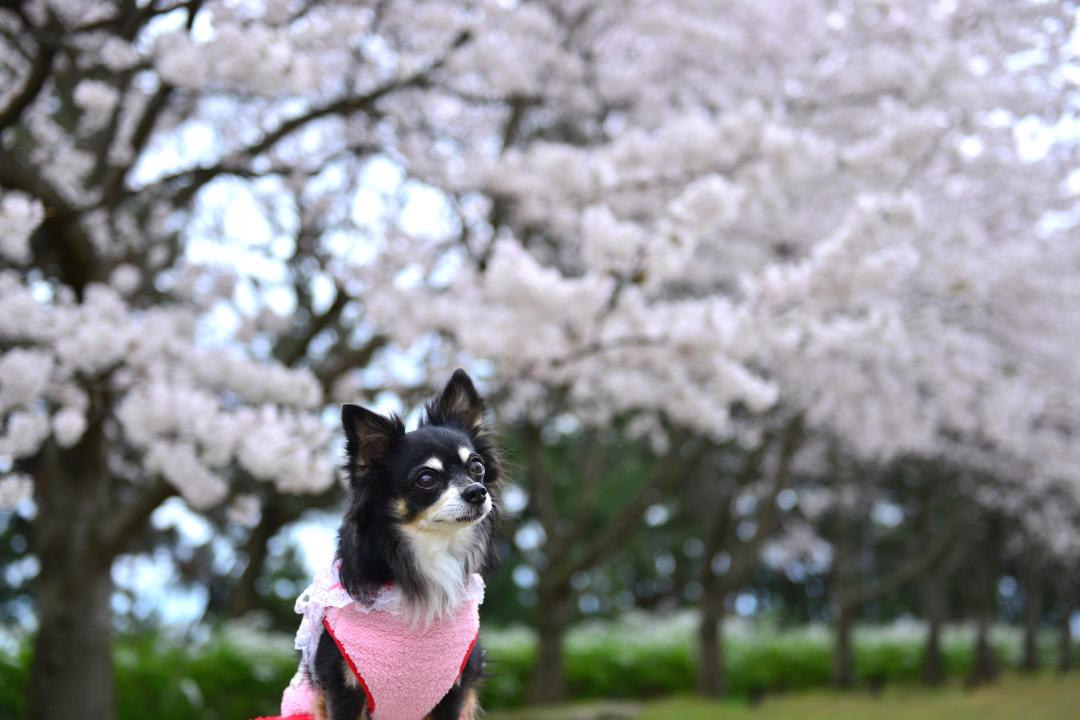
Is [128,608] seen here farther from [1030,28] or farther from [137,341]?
[1030,28]

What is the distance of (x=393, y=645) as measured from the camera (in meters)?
3.00

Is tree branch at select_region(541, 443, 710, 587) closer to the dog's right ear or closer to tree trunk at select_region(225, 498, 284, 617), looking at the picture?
tree trunk at select_region(225, 498, 284, 617)

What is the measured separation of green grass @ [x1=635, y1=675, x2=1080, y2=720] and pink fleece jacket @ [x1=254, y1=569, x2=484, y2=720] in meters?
8.99

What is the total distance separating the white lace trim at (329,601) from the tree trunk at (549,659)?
8.62 m

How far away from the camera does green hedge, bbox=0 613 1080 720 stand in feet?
27.0

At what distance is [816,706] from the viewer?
516 inches

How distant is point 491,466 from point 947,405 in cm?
919

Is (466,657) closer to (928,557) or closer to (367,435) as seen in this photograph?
(367,435)

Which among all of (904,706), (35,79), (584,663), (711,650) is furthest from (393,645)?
(584,663)

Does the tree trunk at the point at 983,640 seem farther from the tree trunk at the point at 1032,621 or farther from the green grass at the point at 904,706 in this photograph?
the tree trunk at the point at 1032,621

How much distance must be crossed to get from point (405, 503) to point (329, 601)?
14.4 inches

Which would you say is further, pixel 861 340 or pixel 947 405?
pixel 947 405

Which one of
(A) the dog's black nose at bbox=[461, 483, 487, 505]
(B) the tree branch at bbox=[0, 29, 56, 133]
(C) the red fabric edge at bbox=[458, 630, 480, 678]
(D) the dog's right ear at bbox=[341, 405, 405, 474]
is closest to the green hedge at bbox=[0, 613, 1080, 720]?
Answer: (C) the red fabric edge at bbox=[458, 630, 480, 678]

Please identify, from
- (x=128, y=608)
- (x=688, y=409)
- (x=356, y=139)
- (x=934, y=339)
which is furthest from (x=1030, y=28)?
(x=128, y=608)
